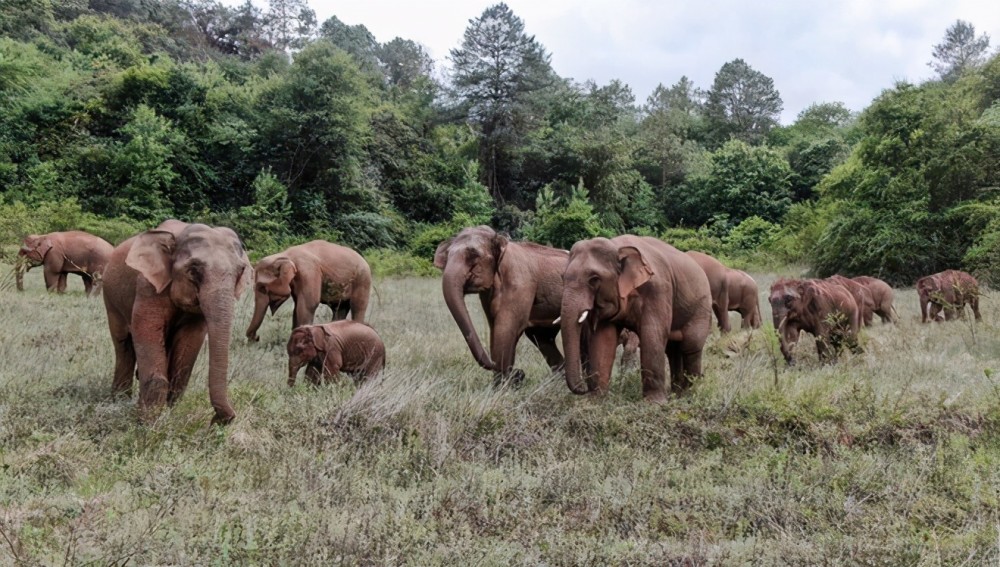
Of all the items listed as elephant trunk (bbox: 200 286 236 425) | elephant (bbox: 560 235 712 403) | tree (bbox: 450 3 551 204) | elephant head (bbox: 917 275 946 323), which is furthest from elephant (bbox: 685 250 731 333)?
tree (bbox: 450 3 551 204)

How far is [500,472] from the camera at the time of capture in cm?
518

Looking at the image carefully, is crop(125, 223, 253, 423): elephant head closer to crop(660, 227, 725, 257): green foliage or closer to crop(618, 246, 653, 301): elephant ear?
crop(618, 246, 653, 301): elephant ear

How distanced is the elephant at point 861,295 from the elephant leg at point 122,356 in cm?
1057

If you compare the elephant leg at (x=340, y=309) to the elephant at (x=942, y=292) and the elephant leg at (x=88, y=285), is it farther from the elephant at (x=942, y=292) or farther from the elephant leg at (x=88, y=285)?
the elephant at (x=942, y=292)

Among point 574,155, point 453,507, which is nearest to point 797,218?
point 574,155

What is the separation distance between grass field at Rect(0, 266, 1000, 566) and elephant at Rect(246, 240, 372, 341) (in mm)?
3016

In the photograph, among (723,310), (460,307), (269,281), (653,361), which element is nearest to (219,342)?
(460,307)

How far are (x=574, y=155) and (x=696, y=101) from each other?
3656cm

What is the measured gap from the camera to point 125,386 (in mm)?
7113

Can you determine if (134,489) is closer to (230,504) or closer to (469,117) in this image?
(230,504)

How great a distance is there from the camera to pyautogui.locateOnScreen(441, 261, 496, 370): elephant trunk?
7.70 metres

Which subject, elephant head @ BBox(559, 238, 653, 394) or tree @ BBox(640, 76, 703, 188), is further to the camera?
tree @ BBox(640, 76, 703, 188)

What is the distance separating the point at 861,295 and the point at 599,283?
343 inches

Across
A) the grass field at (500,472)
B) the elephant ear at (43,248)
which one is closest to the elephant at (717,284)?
the grass field at (500,472)
